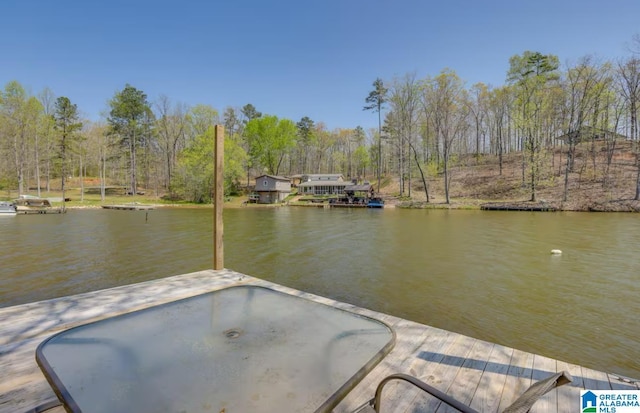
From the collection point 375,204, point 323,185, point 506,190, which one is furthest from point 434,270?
point 323,185

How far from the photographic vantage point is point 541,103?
33.8 metres

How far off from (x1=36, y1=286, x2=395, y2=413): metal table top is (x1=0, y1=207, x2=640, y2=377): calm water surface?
11.7 ft

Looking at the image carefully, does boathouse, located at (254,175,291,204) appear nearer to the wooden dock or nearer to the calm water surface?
the wooden dock

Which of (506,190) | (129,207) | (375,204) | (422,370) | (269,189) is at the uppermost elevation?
(269,189)

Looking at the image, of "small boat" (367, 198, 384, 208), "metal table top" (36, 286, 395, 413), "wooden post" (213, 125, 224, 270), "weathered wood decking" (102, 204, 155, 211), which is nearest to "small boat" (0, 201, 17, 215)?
"weathered wood decking" (102, 204, 155, 211)

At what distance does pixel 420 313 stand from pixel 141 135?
171 feet

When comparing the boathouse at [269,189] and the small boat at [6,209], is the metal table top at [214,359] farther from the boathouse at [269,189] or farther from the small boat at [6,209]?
the boathouse at [269,189]

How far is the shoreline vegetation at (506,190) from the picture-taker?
95.2ft

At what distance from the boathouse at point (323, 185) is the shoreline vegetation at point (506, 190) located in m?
3.12

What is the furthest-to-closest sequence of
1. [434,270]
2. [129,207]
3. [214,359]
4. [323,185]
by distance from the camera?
[323,185] < [129,207] < [434,270] < [214,359]

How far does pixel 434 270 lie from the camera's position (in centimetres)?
971

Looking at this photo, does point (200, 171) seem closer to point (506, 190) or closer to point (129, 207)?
point (129, 207)

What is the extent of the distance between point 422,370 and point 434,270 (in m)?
7.42

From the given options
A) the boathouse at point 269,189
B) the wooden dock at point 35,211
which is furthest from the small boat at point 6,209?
the boathouse at point 269,189
